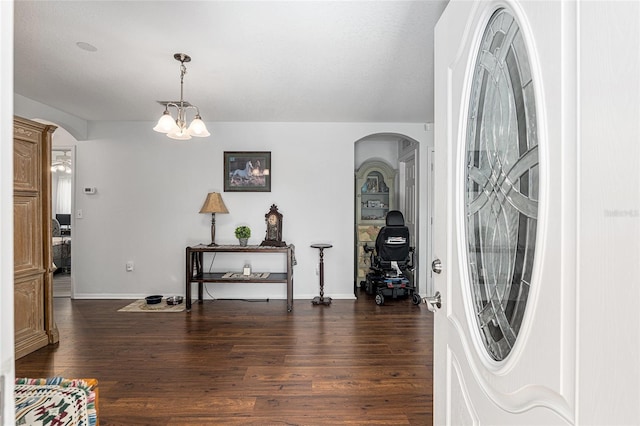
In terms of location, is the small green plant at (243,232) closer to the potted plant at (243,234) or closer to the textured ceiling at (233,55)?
the potted plant at (243,234)

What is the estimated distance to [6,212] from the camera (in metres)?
0.52

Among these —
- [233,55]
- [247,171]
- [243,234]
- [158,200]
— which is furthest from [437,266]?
[158,200]

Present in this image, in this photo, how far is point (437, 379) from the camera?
4.73ft

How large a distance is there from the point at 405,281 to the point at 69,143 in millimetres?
5117

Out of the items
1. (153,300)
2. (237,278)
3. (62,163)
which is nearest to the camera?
(237,278)

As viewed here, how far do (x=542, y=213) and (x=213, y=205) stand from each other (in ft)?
14.2

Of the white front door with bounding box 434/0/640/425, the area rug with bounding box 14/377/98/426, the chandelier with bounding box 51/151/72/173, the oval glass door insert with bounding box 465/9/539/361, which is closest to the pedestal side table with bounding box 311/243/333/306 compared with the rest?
the area rug with bounding box 14/377/98/426

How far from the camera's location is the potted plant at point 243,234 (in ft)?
15.5

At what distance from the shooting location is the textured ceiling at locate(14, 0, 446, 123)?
218 cm

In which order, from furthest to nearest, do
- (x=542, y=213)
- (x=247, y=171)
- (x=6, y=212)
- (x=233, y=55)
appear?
1. (x=247, y=171)
2. (x=233, y=55)
3. (x=542, y=213)
4. (x=6, y=212)

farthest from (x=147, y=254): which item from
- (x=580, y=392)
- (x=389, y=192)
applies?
(x=580, y=392)

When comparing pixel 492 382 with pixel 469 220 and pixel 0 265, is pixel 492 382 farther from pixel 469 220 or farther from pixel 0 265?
pixel 0 265

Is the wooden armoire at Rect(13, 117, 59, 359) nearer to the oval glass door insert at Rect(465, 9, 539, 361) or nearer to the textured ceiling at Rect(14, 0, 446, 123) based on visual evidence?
the textured ceiling at Rect(14, 0, 446, 123)

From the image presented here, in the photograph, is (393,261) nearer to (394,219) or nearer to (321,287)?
(394,219)
